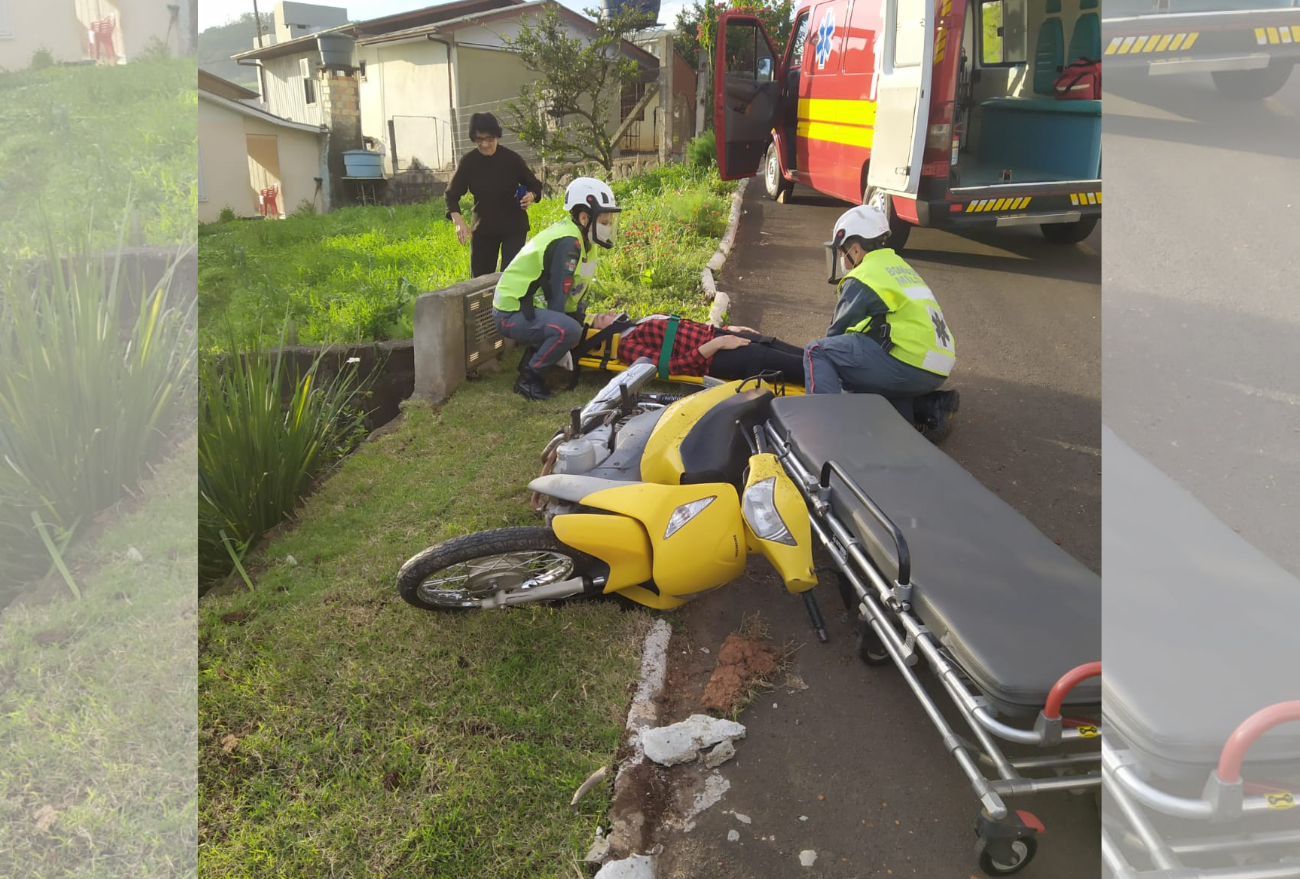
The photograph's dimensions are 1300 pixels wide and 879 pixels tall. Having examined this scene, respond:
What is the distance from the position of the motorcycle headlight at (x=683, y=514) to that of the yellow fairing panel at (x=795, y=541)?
157 millimetres

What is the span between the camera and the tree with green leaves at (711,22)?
14.9 metres

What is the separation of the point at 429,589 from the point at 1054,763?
199 centimetres

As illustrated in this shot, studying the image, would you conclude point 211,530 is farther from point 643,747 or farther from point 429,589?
point 643,747

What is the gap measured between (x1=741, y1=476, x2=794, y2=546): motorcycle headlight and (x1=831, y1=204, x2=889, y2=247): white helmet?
1837mm

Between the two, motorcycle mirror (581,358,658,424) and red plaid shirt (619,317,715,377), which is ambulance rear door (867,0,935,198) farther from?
motorcycle mirror (581,358,658,424)

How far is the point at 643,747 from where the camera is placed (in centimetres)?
250

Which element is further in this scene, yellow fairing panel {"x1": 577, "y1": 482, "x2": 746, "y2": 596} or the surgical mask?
the surgical mask

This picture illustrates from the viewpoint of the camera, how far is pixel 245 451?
3.70 metres

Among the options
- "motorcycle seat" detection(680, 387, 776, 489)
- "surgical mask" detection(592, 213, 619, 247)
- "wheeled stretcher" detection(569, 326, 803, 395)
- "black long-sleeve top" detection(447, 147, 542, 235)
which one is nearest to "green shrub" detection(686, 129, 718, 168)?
"black long-sleeve top" detection(447, 147, 542, 235)

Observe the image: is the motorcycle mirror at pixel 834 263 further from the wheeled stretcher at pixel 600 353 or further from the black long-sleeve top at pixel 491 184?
the black long-sleeve top at pixel 491 184

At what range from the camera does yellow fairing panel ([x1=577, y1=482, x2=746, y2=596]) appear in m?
2.82

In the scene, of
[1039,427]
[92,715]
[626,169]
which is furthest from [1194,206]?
[626,169]

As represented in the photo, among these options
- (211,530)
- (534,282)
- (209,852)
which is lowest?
(209,852)

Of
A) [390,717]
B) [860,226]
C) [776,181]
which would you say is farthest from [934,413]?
[776,181]
